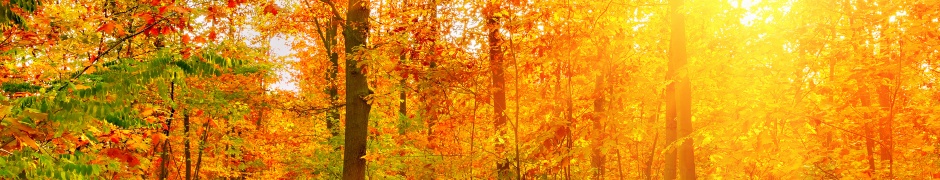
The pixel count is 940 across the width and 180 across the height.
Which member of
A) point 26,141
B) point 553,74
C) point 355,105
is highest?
point 553,74

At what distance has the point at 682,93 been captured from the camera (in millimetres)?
6984

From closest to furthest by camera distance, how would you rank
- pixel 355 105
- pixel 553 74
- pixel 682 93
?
pixel 682 93 → pixel 553 74 → pixel 355 105

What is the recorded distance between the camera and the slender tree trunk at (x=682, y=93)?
6914 millimetres

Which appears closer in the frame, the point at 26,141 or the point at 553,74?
the point at 26,141

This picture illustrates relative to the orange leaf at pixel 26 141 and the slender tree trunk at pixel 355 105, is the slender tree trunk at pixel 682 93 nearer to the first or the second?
the slender tree trunk at pixel 355 105

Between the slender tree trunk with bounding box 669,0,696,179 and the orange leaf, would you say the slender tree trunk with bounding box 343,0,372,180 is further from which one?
the orange leaf

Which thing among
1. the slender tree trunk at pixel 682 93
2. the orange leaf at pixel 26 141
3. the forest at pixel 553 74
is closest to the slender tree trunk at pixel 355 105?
the forest at pixel 553 74

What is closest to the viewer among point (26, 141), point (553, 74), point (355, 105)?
point (26, 141)

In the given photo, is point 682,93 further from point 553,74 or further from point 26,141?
point 26,141

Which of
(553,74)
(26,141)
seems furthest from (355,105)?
(26,141)

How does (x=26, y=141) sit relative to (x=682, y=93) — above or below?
below

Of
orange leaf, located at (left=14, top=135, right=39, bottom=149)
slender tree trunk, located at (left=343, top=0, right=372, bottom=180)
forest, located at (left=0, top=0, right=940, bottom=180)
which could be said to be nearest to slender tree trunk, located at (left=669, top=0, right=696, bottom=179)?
forest, located at (left=0, top=0, right=940, bottom=180)

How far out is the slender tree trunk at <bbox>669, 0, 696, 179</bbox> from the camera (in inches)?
272

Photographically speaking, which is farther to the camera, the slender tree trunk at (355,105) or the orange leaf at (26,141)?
the slender tree trunk at (355,105)
